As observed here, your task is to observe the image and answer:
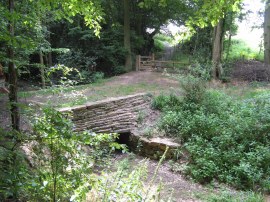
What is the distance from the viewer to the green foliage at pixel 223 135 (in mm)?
4957

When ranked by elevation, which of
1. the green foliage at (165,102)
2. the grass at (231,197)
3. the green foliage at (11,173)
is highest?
the green foliage at (11,173)

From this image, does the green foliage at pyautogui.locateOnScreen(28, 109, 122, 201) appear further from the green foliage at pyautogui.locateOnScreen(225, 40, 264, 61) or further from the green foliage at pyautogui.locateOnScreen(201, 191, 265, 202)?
the green foliage at pyautogui.locateOnScreen(225, 40, 264, 61)

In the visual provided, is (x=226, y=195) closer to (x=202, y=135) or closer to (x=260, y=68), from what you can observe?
(x=202, y=135)

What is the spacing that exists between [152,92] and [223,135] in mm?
3772

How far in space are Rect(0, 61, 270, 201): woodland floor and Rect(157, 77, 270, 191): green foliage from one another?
46cm

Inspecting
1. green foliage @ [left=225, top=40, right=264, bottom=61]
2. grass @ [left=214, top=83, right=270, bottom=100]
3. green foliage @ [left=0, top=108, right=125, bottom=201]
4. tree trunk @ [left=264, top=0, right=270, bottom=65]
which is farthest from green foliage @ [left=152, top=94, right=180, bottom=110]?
green foliage @ [left=225, top=40, right=264, bottom=61]

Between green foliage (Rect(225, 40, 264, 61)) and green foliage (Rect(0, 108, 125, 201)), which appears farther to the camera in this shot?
green foliage (Rect(225, 40, 264, 61))

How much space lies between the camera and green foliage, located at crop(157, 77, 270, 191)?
496 centimetres

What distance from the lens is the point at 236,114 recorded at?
21.3 feet

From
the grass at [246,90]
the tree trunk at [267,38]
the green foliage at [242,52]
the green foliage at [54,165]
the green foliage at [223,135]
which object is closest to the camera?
the green foliage at [54,165]

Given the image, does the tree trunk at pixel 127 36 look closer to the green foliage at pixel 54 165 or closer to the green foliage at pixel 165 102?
the green foliage at pixel 165 102

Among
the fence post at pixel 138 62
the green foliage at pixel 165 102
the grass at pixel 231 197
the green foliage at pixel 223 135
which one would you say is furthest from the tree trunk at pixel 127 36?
the grass at pixel 231 197

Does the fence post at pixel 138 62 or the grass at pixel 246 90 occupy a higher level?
the fence post at pixel 138 62

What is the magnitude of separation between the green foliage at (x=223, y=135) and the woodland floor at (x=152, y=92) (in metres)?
0.46
